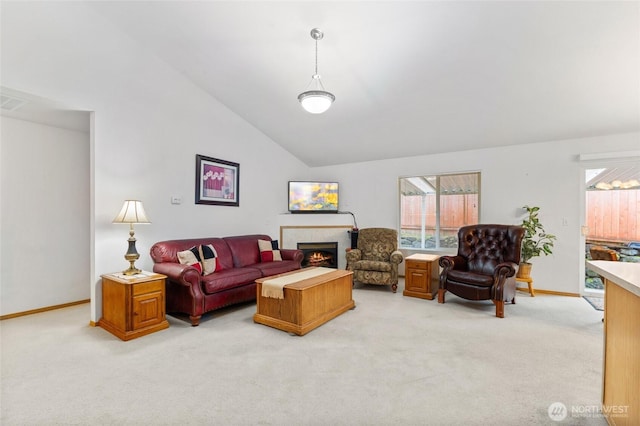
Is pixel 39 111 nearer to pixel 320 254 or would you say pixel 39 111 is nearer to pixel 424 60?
pixel 424 60

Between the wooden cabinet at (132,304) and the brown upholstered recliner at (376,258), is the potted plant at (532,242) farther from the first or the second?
the wooden cabinet at (132,304)

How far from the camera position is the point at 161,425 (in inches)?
64.7

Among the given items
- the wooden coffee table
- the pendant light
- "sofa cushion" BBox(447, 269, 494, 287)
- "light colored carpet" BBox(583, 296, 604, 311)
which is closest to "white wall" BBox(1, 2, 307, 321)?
the wooden coffee table

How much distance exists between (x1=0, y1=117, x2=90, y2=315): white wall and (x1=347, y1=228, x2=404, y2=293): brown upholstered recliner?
392 centimetres

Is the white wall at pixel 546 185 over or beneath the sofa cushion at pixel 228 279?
over

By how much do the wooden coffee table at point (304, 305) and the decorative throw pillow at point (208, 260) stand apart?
79cm

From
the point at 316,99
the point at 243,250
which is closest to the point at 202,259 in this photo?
the point at 243,250

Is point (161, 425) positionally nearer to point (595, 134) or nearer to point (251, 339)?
point (251, 339)

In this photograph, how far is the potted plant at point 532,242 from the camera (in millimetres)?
4340

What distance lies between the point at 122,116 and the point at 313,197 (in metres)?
3.52

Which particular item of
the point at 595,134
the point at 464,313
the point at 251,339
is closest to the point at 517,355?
the point at 464,313

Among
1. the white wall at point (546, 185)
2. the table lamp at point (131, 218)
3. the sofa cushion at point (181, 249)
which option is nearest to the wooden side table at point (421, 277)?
the white wall at point (546, 185)

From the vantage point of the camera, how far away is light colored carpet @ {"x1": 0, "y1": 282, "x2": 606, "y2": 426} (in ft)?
5.74

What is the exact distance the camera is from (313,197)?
239 inches
